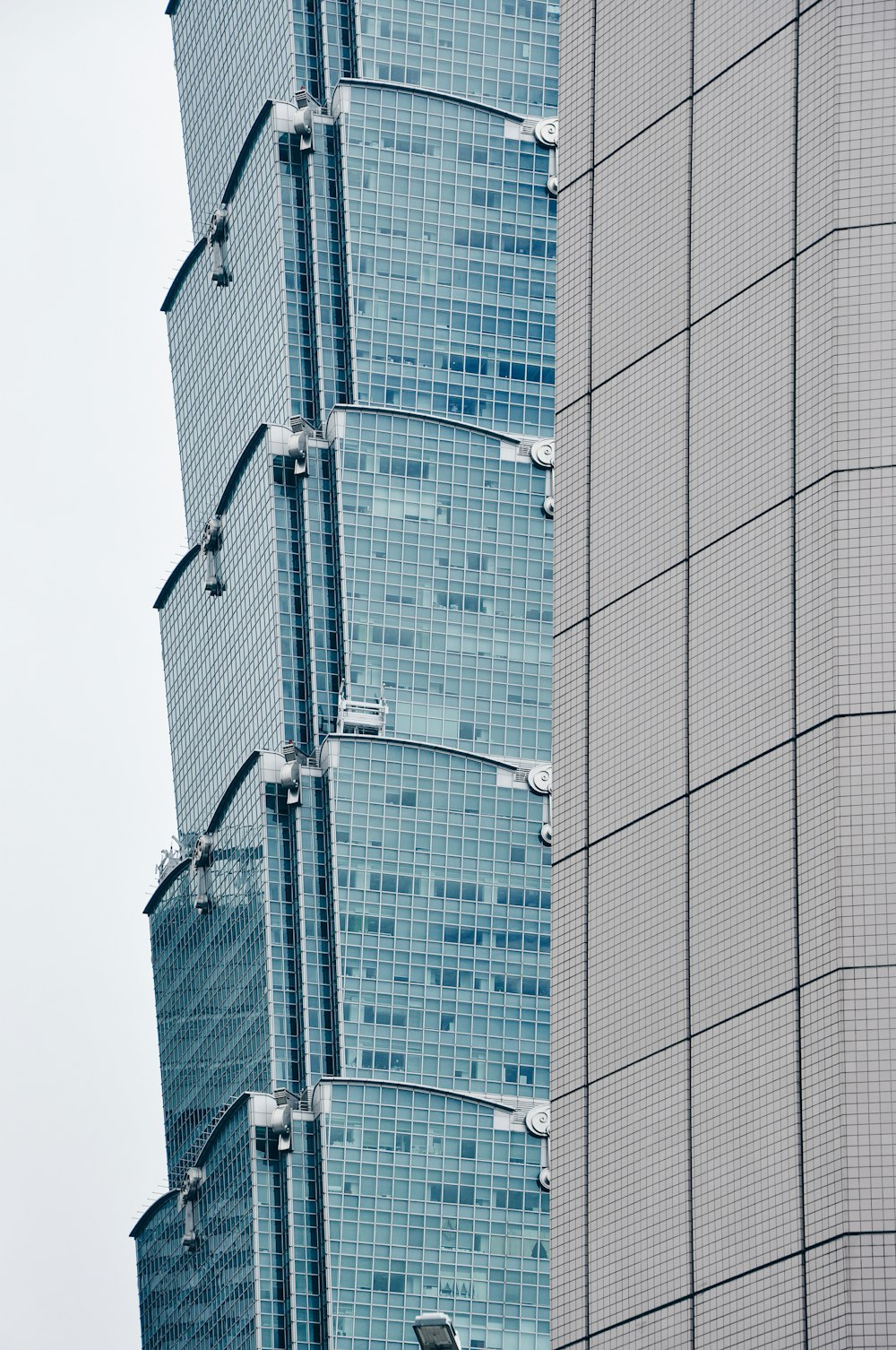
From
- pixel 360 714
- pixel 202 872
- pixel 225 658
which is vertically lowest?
pixel 202 872

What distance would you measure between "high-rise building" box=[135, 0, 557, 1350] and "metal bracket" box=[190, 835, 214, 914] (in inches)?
20.7

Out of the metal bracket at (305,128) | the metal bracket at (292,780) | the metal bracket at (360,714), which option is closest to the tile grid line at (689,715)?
the metal bracket at (292,780)

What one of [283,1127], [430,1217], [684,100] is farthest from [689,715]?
[430,1217]

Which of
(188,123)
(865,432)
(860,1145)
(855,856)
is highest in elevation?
(188,123)

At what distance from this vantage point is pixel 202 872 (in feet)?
536

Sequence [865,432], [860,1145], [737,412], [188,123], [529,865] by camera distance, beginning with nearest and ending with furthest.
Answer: [860,1145]
[865,432]
[737,412]
[529,865]
[188,123]

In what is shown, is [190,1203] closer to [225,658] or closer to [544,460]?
[225,658]

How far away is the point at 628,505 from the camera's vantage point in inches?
1319

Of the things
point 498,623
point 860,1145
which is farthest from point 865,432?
point 498,623

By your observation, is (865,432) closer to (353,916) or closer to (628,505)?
(628,505)

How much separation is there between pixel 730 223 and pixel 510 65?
147m

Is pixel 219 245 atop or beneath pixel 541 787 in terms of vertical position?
atop

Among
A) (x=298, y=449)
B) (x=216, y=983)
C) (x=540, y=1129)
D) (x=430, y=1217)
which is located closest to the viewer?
(x=430, y=1217)

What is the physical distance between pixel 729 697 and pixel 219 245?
149 m
